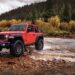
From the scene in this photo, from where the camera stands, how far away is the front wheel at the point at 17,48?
18.1 metres

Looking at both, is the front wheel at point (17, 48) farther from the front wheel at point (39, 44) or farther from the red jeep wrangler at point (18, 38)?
the front wheel at point (39, 44)

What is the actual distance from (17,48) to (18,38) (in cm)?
71

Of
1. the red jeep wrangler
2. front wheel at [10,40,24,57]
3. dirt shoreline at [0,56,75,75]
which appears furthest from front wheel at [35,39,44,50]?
dirt shoreline at [0,56,75,75]

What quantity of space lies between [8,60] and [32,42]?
4.91m

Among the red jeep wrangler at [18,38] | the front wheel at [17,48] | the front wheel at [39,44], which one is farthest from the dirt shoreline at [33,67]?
the front wheel at [39,44]

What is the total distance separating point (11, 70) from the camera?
14.0m

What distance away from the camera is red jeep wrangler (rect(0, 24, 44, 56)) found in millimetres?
18094

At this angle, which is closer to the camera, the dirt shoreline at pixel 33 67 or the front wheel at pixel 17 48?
the dirt shoreline at pixel 33 67

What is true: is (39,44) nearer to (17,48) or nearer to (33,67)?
(17,48)

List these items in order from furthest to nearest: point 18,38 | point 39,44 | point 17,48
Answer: point 39,44 < point 18,38 < point 17,48

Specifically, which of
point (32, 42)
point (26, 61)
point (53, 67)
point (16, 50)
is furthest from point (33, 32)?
point (53, 67)

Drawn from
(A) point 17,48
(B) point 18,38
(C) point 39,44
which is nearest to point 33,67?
(A) point 17,48

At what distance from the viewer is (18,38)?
61.6 ft

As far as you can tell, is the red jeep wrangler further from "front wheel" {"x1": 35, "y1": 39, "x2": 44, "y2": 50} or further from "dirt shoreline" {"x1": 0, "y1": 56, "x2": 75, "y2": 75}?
"dirt shoreline" {"x1": 0, "y1": 56, "x2": 75, "y2": 75}
